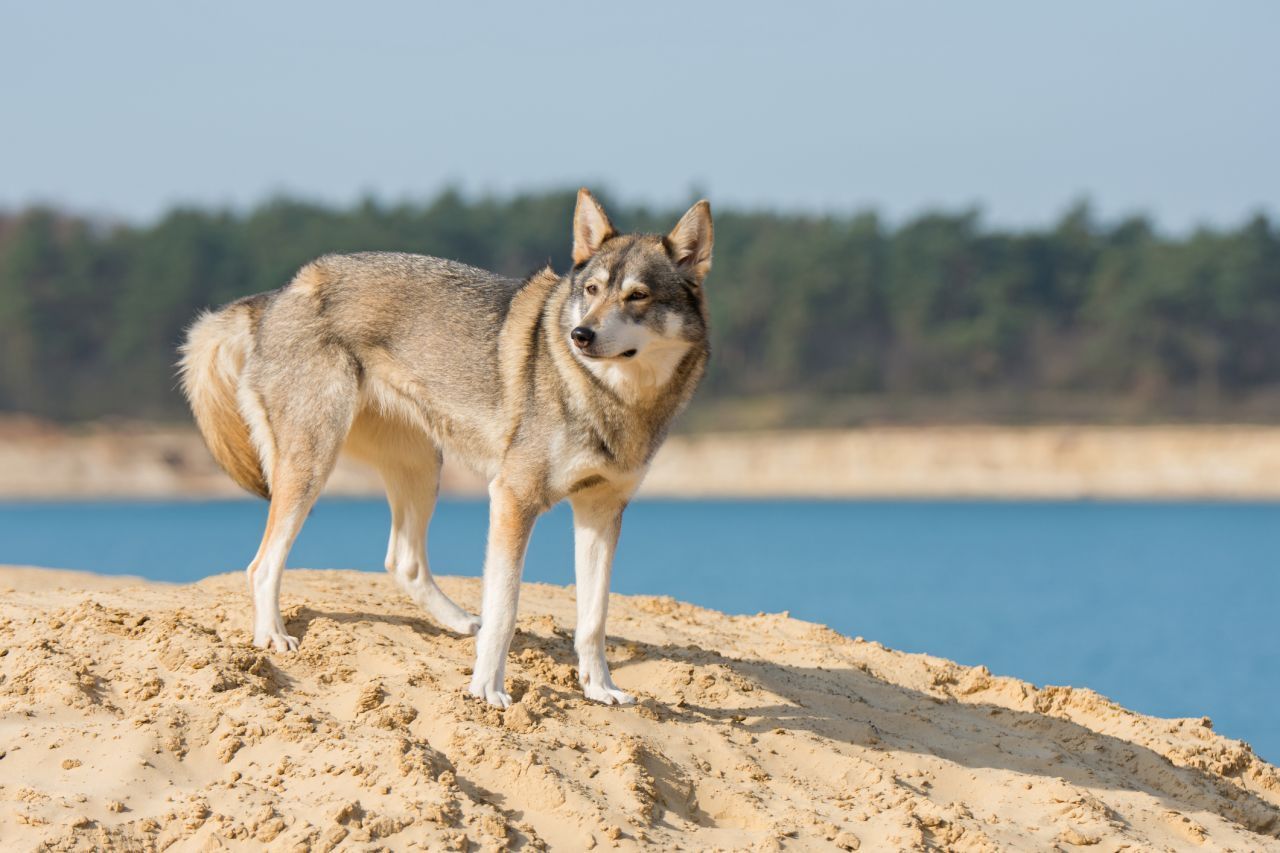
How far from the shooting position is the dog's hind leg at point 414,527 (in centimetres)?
785

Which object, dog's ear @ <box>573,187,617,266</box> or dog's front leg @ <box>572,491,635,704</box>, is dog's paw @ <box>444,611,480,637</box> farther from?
dog's ear @ <box>573,187,617,266</box>

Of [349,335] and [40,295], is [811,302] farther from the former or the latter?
[349,335]

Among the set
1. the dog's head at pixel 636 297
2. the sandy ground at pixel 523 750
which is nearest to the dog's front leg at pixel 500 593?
the sandy ground at pixel 523 750

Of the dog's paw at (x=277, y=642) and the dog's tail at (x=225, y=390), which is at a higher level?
the dog's tail at (x=225, y=390)

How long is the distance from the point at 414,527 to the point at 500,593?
59.0 inches

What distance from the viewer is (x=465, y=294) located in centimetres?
739

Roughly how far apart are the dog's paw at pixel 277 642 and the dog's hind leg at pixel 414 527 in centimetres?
97

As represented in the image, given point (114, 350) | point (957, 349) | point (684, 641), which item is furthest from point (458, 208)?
point (684, 641)

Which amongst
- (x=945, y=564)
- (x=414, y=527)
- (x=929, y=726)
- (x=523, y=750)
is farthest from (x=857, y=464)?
(x=523, y=750)

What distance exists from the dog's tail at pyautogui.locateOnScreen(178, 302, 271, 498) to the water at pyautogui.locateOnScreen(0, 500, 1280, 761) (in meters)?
5.45

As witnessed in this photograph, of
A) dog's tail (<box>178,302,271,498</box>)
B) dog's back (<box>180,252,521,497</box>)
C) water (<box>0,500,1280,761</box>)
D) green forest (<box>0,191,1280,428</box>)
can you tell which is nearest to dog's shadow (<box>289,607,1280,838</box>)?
dog's tail (<box>178,302,271,498</box>)

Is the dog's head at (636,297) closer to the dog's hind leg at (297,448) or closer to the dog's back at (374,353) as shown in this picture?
the dog's back at (374,353)

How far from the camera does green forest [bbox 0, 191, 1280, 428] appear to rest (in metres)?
61.4

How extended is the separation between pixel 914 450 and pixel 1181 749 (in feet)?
176
